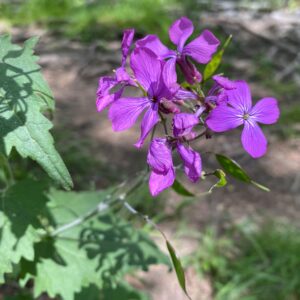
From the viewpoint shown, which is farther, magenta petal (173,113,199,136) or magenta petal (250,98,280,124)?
magenta petal (250,98,280,124)

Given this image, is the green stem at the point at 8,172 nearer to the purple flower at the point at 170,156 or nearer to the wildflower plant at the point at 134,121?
the wildflower plant at the point at 134,121

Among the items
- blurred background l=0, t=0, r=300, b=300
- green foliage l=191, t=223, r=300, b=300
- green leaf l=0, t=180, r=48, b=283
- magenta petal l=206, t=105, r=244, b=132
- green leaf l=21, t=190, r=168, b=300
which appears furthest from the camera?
blurred background l=0, t=0, r=300, b=300

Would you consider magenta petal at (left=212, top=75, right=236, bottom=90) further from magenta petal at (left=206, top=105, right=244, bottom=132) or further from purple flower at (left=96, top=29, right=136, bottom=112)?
purple flower at (left=96, top=29, right=136, bottom=112)

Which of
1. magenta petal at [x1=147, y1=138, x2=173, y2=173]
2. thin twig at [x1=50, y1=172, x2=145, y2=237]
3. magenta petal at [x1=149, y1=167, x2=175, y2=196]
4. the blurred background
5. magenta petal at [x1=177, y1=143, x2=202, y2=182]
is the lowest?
the blurred background

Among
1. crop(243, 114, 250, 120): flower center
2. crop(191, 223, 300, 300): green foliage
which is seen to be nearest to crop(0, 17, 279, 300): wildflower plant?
crop(243, 114, 250, 120): flower center

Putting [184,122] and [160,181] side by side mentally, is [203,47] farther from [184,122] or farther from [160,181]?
[160,181]

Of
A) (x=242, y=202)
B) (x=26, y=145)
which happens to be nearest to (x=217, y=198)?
(x=242, y=202)

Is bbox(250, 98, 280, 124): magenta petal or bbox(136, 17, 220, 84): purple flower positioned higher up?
bbox(136, 17, 220, 84): purple flower

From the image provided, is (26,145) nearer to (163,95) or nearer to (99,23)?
(163,95)
